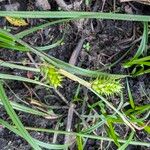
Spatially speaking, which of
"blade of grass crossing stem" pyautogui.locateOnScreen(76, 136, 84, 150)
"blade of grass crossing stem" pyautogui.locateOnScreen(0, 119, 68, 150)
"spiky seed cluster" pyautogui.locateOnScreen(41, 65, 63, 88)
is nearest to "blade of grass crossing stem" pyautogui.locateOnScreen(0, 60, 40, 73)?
"spiky seed cluster" pyautogui.locateOnScreen(41, 65, 63, 88)

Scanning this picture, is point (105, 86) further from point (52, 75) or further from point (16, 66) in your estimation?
point (16, 66)

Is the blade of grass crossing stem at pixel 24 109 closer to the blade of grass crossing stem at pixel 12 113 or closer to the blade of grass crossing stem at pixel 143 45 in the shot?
the blade of grass crossing stem at pixel 12 113

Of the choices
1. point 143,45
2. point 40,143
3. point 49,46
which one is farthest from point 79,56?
point 40,143

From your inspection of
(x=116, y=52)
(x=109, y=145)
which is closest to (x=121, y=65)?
(x=116, y=52)

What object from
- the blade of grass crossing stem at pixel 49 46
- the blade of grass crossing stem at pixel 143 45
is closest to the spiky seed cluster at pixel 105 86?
the blade of grass crossing stem at pixel 143 45

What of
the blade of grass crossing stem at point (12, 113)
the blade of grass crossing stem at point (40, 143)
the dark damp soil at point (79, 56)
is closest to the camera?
the blade of grass crossing stem at point (12, 113)

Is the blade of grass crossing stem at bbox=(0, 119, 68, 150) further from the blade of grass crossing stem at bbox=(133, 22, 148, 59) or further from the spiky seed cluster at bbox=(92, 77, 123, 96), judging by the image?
the blade of grass crossing stem at bbox=(133, 22, 148, 59)

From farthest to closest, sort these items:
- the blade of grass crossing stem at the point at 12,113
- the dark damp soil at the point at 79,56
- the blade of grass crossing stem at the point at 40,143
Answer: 1. the dark damp soil at the point at 79,56
2. the blade of grass crossing stem at the point at 40,143
3. the blade of grass crossing stem at the point at 12,113

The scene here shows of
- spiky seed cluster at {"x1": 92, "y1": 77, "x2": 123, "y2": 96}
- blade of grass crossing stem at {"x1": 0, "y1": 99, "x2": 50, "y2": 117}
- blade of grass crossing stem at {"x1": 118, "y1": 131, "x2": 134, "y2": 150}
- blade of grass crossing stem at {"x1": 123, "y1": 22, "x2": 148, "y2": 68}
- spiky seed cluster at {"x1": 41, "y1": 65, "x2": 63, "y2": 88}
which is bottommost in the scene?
blade of grass crossing stem at {"x1": 118, "y1": 131, "x2": 134, "y2": 150}

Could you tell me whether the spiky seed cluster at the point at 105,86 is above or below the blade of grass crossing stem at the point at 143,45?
below
